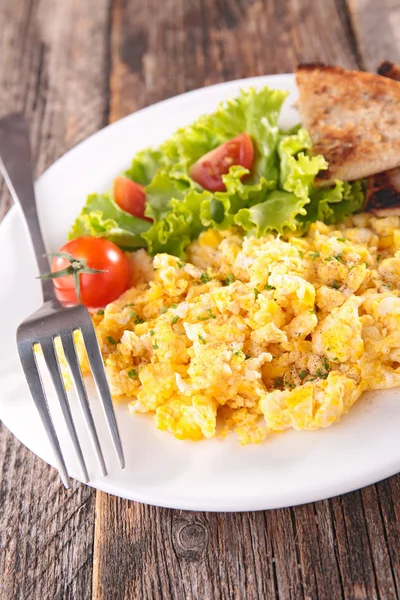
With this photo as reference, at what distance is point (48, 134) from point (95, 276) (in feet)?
6.32

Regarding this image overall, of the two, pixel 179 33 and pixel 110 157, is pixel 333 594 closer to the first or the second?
pixel 110 157

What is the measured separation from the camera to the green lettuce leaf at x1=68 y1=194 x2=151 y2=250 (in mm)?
3148

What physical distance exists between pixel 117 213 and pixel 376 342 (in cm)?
146

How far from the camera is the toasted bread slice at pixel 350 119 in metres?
3.16

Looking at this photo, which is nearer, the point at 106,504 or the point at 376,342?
the point at 376,342

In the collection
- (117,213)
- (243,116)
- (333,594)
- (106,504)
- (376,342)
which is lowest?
(333,594)

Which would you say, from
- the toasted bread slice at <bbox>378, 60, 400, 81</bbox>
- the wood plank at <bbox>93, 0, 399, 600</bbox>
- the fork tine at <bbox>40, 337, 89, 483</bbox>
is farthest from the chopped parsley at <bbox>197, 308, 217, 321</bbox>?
the toasted bread slice at <bbox>378, 60, 400, 81</bbox>

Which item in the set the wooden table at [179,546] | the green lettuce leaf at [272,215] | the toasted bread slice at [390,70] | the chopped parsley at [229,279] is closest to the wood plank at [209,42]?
the toasted bread slice at [390,70]

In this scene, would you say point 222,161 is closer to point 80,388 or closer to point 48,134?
point 80,388

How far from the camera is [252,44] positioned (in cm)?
490

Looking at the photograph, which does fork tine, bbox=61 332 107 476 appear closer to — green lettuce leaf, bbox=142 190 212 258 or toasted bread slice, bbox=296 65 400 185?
green lettuce leaf, bbox=142 190 212 258

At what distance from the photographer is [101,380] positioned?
7.96ft

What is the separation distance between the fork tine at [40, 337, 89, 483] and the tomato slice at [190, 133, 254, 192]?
1202 mm

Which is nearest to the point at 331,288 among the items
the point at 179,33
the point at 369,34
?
the point at 369,34
